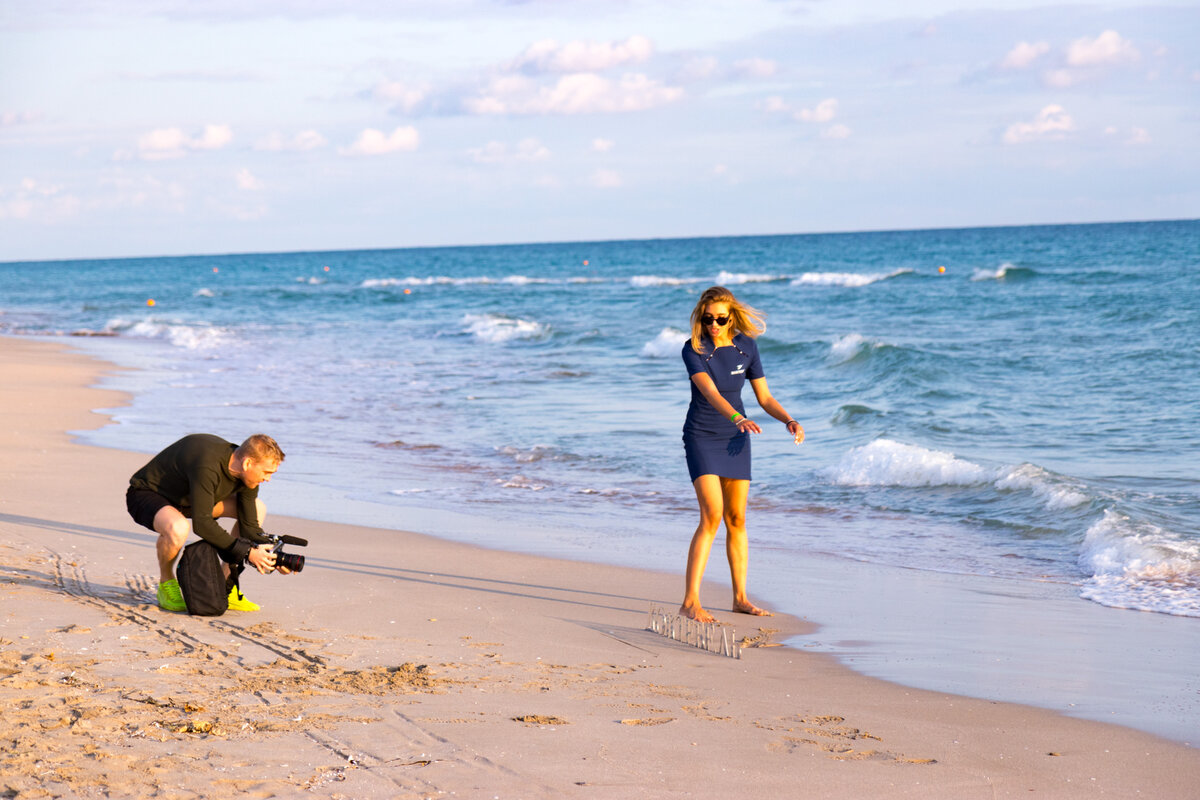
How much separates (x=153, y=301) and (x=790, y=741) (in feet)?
152

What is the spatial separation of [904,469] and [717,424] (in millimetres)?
4670

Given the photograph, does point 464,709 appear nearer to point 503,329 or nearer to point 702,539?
point 702,539

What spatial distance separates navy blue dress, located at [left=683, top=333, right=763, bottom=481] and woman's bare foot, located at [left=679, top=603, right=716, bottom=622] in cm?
68

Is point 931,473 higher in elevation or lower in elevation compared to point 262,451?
lower

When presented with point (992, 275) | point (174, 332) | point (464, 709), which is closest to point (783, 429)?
point (464, 709)

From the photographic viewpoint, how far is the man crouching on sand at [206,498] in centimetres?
524

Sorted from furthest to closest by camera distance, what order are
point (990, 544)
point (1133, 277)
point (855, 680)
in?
1. point (1133, 277)
2. point (990, 544)
3. point (855, 680)

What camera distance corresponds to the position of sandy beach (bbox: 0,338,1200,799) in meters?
3.54

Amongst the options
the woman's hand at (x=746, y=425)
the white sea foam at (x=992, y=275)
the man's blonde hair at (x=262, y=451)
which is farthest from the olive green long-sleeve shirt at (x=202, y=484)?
the white sea foam at (x=992, y=275)

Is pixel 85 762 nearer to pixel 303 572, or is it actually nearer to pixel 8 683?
pixel 8 683

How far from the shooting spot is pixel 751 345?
5.79m

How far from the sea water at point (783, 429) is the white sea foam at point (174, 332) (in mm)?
125

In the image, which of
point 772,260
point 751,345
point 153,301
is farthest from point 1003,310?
point 772,260

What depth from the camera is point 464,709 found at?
418 centimetres
